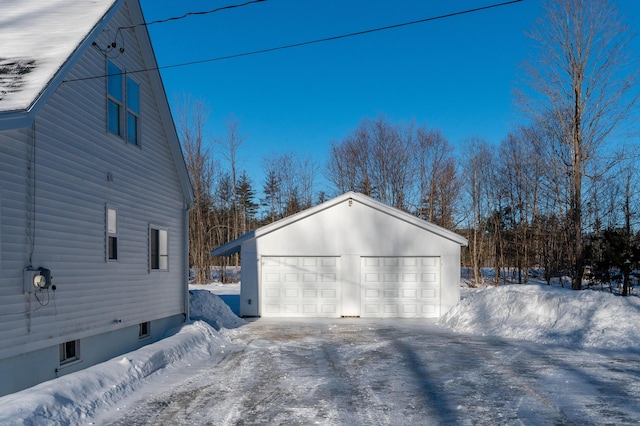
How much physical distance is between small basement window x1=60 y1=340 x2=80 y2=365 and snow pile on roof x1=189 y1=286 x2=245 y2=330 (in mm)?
6247

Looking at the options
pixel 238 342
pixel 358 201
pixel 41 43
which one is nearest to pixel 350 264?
pixel 358 201

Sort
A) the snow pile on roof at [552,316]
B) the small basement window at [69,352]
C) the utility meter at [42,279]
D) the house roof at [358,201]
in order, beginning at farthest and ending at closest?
1. the house roof at [358,201]
2. the snow pile on roof at [552,316]
3. the small basement window at [69,352]
4. the utility meter at [42,279]

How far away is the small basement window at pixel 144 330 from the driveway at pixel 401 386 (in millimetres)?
1908

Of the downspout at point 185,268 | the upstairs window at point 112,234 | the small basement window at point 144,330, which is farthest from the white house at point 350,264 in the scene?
→ the upstairs window at point 112,234

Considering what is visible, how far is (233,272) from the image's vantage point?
139 feet

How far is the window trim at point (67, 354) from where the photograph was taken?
24.7 ft

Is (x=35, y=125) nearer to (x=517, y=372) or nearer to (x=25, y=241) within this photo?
(x=25, y=241)

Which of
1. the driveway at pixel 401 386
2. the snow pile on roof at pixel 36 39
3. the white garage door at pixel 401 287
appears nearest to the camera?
the driveway at pixel 401 386

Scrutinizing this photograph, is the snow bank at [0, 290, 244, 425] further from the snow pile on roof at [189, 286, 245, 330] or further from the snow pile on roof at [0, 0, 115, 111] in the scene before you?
the snow pile on roof at [189, 286, 245, 330]

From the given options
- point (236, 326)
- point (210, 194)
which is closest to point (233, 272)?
point (210, 194)

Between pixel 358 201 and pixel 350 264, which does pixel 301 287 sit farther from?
pixel 358 201

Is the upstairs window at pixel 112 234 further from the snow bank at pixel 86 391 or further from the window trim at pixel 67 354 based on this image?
the snow bank at pixel 86 391

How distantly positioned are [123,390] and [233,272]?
36.0m

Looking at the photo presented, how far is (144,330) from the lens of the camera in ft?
35.5
